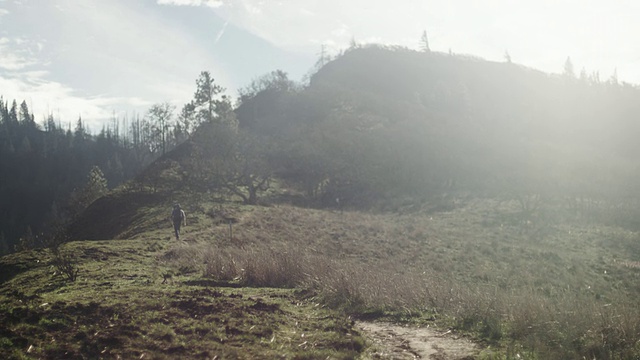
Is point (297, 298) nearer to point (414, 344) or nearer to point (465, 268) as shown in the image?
point (414, 344)

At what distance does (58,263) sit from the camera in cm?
1528

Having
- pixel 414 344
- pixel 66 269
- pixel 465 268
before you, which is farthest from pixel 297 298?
pixel 465 268

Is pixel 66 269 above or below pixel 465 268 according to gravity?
above

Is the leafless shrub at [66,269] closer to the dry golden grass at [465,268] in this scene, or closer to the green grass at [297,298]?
the green grass at [297,298]

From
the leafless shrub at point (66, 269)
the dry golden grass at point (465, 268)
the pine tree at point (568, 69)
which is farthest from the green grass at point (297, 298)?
the pine tree at point (568, 69)

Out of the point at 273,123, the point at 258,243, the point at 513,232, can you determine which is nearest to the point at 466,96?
the point at 273,123

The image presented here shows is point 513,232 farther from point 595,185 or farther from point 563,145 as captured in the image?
point 563,145

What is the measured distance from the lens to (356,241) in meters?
29.7

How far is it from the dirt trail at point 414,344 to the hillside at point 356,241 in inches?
7.8

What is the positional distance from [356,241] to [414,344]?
2103 centimetres

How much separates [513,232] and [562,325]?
30844mm

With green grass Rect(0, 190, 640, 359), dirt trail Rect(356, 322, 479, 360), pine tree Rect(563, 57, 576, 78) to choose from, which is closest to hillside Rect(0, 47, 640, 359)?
green grass Rect(0, 190, 640, 359)

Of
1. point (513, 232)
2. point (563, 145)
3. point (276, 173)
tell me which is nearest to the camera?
point (513, 232)

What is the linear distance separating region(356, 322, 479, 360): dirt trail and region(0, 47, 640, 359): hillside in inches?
7.8
